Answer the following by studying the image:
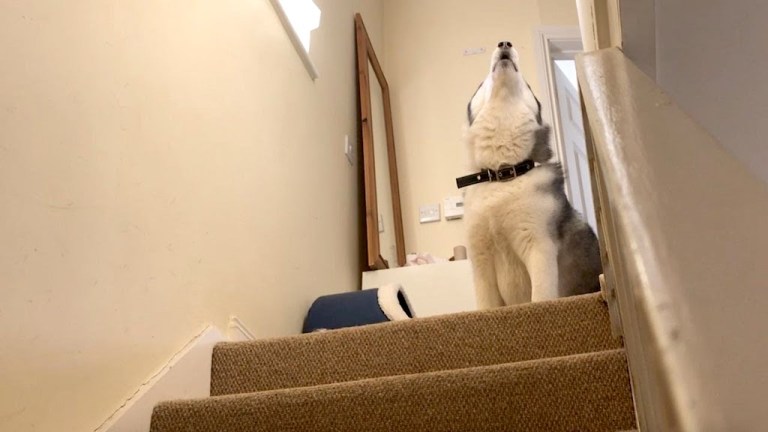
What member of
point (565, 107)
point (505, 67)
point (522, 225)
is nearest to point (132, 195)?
point (522, 225)

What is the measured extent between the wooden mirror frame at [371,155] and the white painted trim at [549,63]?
970 millimetres

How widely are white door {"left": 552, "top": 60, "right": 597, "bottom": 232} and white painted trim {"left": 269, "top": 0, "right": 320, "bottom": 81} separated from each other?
1.56m

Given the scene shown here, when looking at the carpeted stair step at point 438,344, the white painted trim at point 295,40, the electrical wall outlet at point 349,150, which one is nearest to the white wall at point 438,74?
the electrical wall outlet at point 349,150

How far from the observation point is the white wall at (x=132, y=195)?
1083mm

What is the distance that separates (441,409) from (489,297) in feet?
3.55

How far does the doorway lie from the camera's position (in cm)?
388

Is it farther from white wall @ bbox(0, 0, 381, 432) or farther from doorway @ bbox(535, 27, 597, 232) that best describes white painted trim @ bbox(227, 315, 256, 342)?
doorway @ bbox(535, 27, 597, 232)

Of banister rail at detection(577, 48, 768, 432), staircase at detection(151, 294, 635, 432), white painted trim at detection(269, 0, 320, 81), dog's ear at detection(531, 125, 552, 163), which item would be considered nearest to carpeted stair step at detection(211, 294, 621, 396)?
staircase at detection(151, 294, 635, 432)

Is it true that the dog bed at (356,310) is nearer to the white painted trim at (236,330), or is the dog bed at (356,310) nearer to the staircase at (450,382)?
the white painted trim at (236,330)

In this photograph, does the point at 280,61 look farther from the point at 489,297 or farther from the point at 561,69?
the point at 561,69

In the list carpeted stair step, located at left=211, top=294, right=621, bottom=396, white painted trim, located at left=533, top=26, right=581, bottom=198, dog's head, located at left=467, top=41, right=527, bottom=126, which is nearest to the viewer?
carpeted stair step, located at left=211, top=294, right=621, bottom=396

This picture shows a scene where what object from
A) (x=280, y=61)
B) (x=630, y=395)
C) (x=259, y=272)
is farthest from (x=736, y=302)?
(x=280, y=61)

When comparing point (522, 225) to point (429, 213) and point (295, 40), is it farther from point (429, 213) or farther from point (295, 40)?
point (429, 213)

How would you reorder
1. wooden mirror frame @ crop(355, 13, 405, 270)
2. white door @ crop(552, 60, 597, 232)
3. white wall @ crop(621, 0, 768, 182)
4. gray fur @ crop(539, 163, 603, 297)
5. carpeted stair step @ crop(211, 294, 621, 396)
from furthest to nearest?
white door @ crop(552, 60, 597, 232) → wooden mirror frame @ crop(355, 13, 405, 270) → gray fur @ crop(539, 163, 603, 297) → carpeted stair step @ crop(211, 294, 621, 396) → white wall @ crop(621, 0, 768, 182)
